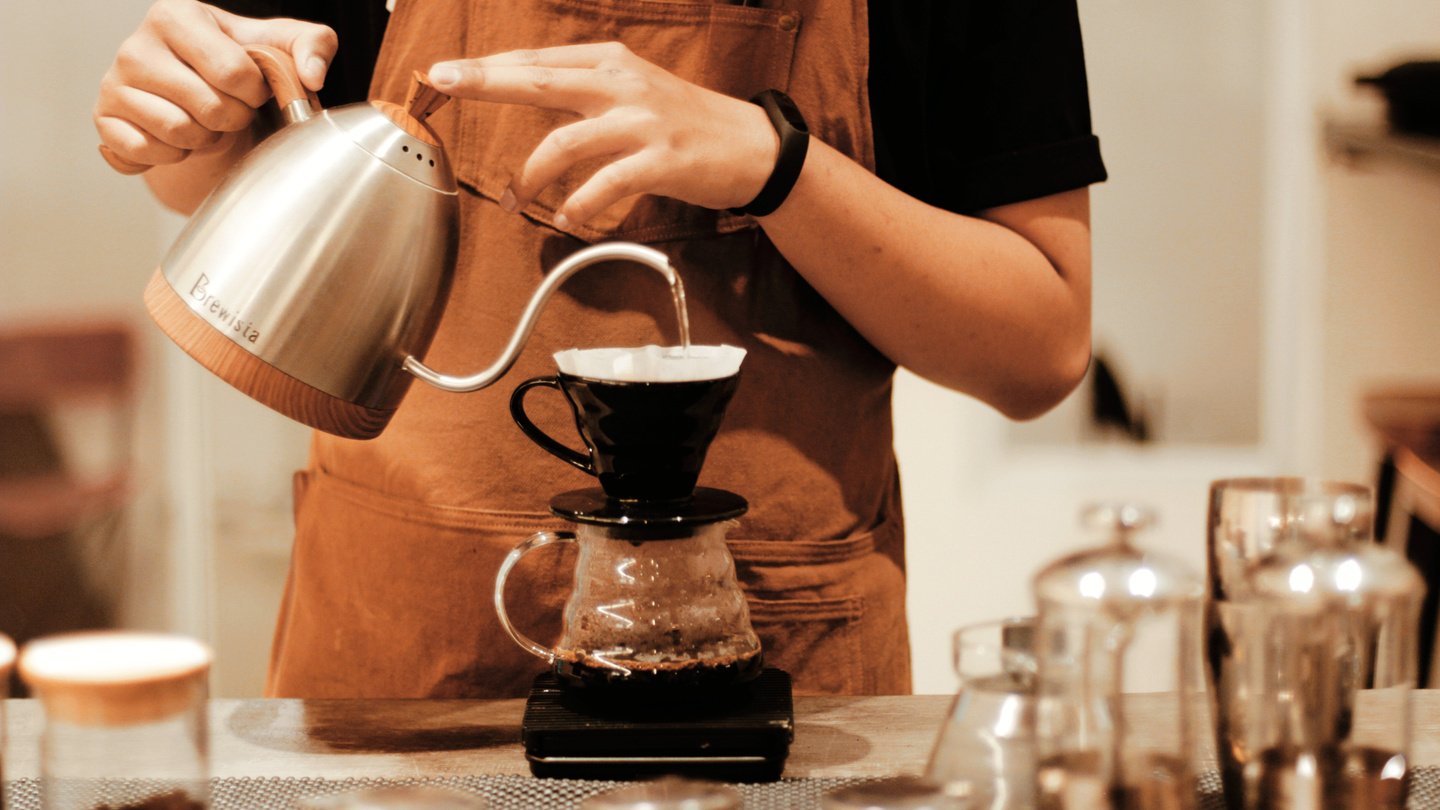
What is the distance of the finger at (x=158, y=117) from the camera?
1018 mm

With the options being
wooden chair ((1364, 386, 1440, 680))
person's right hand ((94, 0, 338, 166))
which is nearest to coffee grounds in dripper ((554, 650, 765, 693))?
person's right hand ((94, 0, 338, 166))

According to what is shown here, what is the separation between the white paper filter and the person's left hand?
94mm

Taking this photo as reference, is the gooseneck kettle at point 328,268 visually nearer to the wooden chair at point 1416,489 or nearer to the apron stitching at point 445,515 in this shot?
the apron stitching at point 445,515

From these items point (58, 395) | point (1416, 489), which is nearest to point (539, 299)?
point (1416, 489)

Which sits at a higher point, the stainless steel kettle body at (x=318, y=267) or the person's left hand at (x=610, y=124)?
the person's left hand at (x=610, y=124)

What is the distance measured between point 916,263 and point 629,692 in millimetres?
419

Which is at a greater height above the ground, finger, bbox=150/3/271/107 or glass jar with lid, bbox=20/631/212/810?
finger, bbox=150/3/271/107

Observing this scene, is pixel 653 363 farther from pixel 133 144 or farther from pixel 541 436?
pixel 133 144

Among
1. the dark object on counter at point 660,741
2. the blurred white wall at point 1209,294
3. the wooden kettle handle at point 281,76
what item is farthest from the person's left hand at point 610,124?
the blurred white wall at point 1209,294

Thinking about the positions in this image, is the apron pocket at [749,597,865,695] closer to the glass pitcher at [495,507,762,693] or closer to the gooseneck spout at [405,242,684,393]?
the glass pitcher at [495,507,762,693]

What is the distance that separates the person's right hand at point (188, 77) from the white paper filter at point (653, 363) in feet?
0.95

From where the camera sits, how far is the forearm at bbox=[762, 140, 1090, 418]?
1.09 m

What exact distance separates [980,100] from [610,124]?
0.38 meters

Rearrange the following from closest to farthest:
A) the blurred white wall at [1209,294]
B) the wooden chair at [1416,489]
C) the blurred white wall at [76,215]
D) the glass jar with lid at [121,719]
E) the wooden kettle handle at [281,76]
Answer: the glass jar with lid at [121,719] < the wooden kettle handle at [281,76] < the wooden chair at [1416,489] < the blurred white wall at [1209,294] < the blurred white wall at [76,215]
